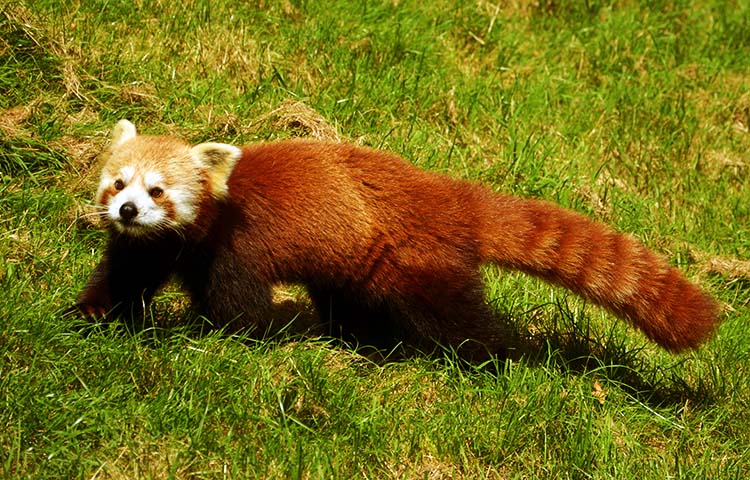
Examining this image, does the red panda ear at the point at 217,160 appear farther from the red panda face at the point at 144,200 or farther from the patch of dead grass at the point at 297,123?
the patch of dead grass at the point at 297,123

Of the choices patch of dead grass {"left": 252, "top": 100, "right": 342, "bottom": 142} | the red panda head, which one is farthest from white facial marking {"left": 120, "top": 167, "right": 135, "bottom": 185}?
patch of dead grass {"left": 252, "top": 100, "right": 342, "bottom": 142}

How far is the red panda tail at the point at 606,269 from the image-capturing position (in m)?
4.70

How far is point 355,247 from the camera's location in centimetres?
463

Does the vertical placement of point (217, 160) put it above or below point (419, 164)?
above

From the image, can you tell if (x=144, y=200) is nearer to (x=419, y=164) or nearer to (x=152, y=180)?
(x=152, y=180)

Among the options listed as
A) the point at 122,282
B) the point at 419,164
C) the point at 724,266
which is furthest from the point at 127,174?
the point at 724,266

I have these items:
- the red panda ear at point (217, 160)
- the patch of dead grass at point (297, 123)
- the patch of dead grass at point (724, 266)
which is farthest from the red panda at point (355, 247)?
the patch of dead grass at point (724, 266)

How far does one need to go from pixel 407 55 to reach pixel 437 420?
10.1 feet

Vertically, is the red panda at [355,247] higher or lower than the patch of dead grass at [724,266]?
higher

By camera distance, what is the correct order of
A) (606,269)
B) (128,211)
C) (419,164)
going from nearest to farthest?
(128,211) → (606,269) → (419,164)

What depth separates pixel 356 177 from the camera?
15.5 ft

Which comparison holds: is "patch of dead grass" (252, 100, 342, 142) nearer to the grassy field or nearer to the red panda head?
the grassy field

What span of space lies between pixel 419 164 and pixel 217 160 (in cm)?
179

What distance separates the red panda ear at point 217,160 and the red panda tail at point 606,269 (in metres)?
1.23
